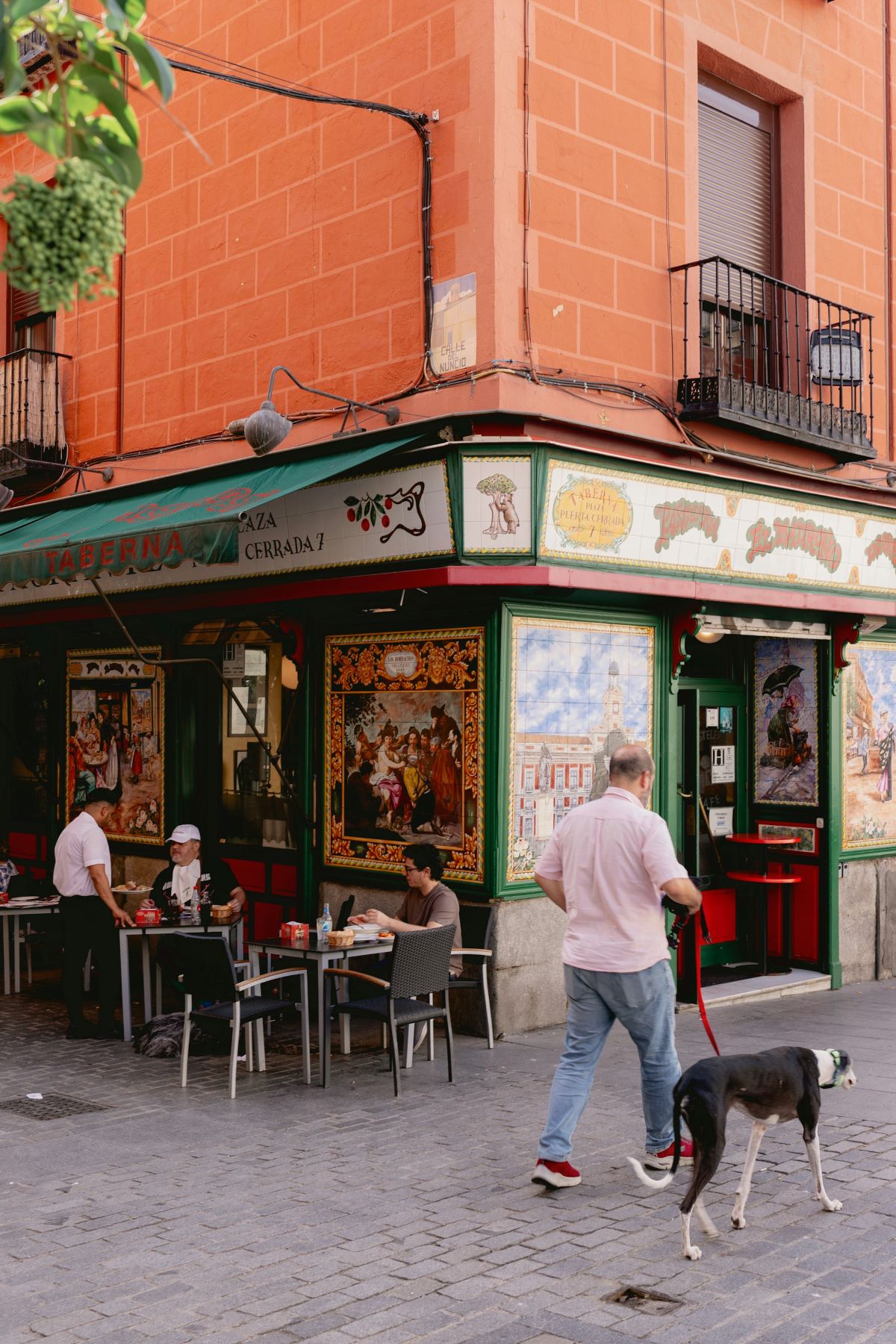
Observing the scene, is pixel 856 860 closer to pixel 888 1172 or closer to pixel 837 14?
pixel 888 1172

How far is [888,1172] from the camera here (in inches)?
246

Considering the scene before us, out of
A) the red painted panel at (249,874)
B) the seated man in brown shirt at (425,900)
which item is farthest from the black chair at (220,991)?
the red painted panel at (249,874)

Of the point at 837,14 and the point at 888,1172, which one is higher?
the point at 837,14

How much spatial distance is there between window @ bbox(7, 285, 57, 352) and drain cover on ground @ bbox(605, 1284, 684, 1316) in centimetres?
1190

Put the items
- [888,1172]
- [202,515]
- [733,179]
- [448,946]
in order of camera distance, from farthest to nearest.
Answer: [733,179], [202,515], [448,946], [888,1172]

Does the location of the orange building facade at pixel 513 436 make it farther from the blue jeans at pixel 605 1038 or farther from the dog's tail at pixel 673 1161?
the dog's tail at pixel 673 1161

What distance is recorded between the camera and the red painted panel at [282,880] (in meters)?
10.9

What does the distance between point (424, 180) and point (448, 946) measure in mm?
5304

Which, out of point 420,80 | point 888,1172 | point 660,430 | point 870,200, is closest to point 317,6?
point 420,80

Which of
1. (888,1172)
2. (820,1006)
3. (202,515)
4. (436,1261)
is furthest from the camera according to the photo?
(820,1006)

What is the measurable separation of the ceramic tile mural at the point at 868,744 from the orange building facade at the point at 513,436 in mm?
50

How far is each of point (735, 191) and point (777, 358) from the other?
147 cm

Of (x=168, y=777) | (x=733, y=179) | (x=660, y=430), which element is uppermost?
(x=733, y=179)

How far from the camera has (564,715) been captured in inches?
376
